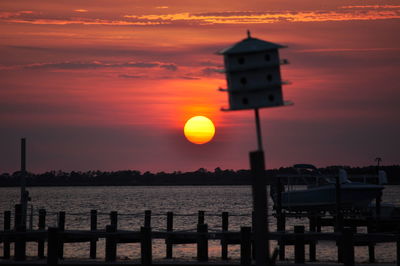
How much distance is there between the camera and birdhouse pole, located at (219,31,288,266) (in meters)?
17.0

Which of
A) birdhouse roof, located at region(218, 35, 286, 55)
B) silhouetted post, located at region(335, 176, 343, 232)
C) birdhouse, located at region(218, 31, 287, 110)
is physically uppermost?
birdhouse roof, located at region(218, 35, 286, 55)

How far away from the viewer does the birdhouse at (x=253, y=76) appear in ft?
56.1

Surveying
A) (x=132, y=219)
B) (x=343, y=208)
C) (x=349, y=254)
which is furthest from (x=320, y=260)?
(x=132, y=219)

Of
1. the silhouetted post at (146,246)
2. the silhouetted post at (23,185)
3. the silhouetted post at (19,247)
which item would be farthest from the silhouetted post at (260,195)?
the silhouetted post at (23,185)

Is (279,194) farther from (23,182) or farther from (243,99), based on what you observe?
(243,99)

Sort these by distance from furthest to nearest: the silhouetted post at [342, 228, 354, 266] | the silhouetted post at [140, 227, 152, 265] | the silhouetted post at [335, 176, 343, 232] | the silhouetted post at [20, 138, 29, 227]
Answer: the silhouetted post at [335, 176, 343, 232] < the silhouetted post at [20, 138, 29, 227] < the silhouetted post at [140, 227, 152, 265] < the silhouetted post at [342, 228, 354, 266]

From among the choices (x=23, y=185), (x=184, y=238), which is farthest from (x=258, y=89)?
(x=23, y=185)

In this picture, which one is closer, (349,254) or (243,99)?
(243,99)

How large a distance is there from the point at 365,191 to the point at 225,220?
6.63 m

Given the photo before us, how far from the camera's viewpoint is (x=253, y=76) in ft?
56.3

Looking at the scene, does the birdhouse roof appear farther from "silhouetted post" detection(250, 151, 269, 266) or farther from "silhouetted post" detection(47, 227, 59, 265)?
"silhouetted post" detection(47, 227, 59, 265)

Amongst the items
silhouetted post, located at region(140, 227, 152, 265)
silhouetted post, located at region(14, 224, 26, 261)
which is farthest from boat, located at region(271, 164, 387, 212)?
silhouetted post, located at region(140, 227, 152, 265)

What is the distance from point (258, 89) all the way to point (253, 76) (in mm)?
293

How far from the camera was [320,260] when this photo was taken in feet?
131
